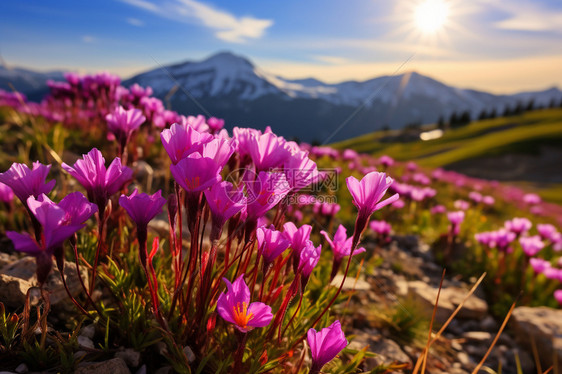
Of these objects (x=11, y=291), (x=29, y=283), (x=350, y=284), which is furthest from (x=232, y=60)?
(x=11, y=291)

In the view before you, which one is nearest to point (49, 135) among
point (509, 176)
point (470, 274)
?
point (470, 274)

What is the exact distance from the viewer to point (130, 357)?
1.92 metres

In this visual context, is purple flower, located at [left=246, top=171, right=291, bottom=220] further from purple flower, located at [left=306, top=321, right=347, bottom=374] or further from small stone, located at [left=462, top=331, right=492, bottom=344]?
small stone, located at [left=462, top=331, right=492, bottom=344]

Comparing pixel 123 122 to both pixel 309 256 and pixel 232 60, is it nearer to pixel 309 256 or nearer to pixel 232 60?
pixel 309 256

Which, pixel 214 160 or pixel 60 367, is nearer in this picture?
pixel 214 160

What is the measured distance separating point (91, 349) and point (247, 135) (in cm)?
147

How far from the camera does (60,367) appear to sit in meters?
1.68

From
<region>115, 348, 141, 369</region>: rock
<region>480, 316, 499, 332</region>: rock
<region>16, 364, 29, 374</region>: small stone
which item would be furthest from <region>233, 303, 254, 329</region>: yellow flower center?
<region>480, 316, 499, 332</region>: rock

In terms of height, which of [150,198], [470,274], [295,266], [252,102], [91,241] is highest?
[252,102]

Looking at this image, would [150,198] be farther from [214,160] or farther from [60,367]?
[60,367]

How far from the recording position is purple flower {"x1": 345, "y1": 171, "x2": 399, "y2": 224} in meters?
1.60

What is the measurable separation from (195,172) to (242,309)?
2.11 ft

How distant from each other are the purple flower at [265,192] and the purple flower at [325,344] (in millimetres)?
618

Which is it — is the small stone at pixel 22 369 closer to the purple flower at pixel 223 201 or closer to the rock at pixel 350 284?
the purple flower at pixel 223 201
